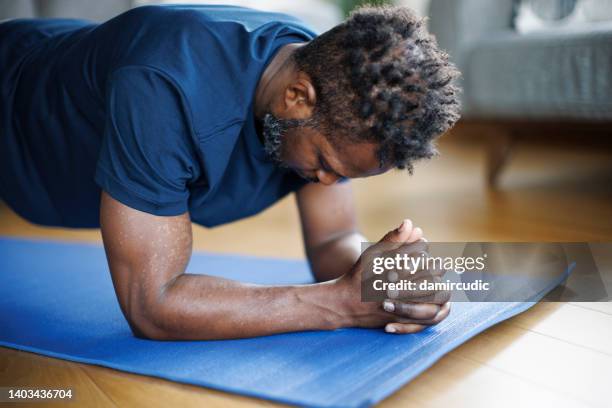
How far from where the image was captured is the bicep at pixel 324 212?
127cm

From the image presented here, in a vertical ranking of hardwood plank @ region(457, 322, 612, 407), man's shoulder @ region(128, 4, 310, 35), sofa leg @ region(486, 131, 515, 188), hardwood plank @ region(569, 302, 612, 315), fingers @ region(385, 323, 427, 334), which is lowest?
sofa leg @ region(486, 131, 515, 188)

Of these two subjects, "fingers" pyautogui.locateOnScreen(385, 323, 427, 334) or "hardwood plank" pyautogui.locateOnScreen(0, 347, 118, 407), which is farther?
"fingers" pyautogui.locateOnScreen(385, 323, 427, 334)

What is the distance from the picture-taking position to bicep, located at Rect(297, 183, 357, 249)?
127 centimetres

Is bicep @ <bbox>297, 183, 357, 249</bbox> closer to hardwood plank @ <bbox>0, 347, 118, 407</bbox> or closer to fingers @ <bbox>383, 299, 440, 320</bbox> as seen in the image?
fingers @ <bbox>383, 299, 440, 320</bbox>

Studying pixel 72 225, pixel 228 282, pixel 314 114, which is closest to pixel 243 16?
pixel 314 114

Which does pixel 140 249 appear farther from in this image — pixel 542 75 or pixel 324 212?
pixel 542 75

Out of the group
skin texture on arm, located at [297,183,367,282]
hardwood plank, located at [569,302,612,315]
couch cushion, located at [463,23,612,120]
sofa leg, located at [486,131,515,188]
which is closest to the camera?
hardwood plank, located at [569,302,612,315]

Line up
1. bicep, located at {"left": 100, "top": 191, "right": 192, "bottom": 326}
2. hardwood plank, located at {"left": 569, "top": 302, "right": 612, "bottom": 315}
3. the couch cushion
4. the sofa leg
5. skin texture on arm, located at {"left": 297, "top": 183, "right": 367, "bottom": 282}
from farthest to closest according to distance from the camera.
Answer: the sofa leg, the couch cushion, skin texture on arm, located at {"left": 297, "top": 183, "right": 367, "bottom": 282}, hardwood plank, located at {"left": 569, "top": 302, "right": 612, "bottom": 315}, bicep, located at {"left": 100, "top": 191, "right": 192, "bottom": 326}

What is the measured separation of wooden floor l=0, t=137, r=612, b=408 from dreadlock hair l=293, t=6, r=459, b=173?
0.32 meters

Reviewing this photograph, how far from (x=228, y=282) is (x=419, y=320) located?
29 cm

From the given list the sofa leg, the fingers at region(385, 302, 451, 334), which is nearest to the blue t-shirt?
the fingers at region(385, 302, 451, 334)

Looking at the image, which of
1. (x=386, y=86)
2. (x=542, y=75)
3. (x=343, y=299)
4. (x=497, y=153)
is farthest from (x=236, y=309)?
(x=497, y=153)

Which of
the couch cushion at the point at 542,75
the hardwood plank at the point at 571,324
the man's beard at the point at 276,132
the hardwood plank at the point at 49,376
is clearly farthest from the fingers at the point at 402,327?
the couch cushion at the point at 542,75

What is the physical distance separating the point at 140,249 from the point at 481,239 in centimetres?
97
